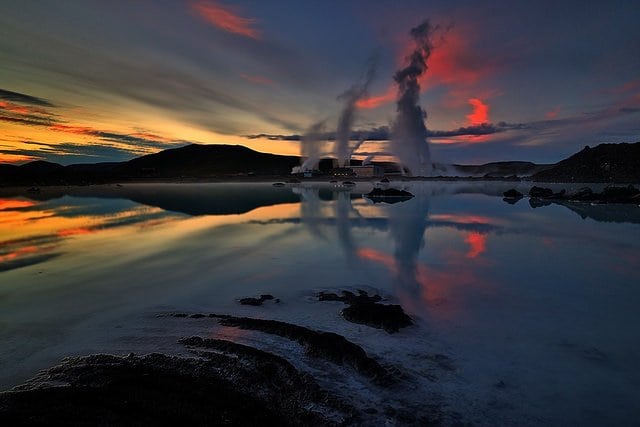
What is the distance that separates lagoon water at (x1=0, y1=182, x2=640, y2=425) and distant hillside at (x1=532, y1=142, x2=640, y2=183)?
108562 millimetres

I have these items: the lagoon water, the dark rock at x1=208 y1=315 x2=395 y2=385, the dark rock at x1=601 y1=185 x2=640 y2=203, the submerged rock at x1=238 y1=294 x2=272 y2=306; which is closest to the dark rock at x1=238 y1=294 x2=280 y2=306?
the submerged rock at x1=238 y1=294 x2=272 y2=306

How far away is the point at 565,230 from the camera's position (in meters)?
21.4

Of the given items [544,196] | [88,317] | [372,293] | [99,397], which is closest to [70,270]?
[88,317]

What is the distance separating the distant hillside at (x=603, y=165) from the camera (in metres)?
102

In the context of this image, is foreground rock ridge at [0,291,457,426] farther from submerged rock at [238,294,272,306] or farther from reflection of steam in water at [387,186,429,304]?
reflection of steam in water at [387,186,429,304]

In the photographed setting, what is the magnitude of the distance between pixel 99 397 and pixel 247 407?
6.65 ft

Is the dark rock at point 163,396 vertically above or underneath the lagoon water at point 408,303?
above

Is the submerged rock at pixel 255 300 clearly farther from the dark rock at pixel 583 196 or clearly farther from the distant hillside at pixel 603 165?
the distant hillside at pixel 603 165

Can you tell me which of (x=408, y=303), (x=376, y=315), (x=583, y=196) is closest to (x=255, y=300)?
(x=376, y=315)

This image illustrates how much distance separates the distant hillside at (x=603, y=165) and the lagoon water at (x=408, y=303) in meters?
109

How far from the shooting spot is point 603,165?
110562 mm

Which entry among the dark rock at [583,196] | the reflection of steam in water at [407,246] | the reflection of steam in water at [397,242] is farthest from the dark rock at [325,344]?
the dark rock at [583,196]

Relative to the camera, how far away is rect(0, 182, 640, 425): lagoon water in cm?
534

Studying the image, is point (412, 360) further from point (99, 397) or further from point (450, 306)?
point (99, 397)
